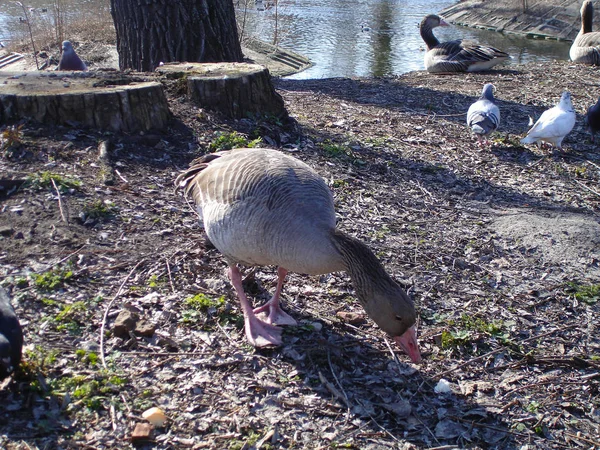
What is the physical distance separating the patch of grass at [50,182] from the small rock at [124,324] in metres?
1.65

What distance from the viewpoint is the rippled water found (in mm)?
16672

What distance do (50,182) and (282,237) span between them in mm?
2410

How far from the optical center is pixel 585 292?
163 inches

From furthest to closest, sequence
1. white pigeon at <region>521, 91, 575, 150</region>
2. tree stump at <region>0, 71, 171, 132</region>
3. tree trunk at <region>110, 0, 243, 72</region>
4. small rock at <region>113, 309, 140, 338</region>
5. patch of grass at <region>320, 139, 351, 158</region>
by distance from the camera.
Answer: tree trunk at <region>110, 0, 243, 72</region> < white pigeon at <region>521, 91, 575, 150</region> < patch of grass at <region>320, 139, 351, 158</region> < tree stump at <region>0, 71, 171, 132</region> < small rock at <region>113, 309, 140, 338</region>

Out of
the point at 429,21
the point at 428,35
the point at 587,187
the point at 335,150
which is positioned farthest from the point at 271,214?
the point at 429,21

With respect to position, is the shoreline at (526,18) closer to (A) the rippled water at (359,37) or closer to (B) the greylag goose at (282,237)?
(A) the rippled water at (359,37)

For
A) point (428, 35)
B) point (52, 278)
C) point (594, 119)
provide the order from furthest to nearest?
1. point (428, 35)
2. point (594, 119)
3. point (52, 278)

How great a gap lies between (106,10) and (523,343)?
929 inches

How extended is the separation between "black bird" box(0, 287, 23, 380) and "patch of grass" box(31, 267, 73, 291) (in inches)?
28.5

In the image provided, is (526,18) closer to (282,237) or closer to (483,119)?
(483,119)

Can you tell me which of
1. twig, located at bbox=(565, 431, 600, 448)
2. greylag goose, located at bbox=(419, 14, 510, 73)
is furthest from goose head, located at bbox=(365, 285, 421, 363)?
greylag goose, located at bbox=(419, 14, 510, 73)

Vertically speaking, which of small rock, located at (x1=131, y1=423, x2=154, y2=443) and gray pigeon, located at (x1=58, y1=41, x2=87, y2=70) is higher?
gray pigeon, located at (x1=58, y1=41, x2=87, y2=70)

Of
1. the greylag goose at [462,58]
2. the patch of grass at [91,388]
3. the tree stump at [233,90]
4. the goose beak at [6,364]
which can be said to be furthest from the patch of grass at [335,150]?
the greylag goose at [462,58]

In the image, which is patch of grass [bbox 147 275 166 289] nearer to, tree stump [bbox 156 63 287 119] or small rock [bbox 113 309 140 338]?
small rock [bbox 113 309 140 338]
